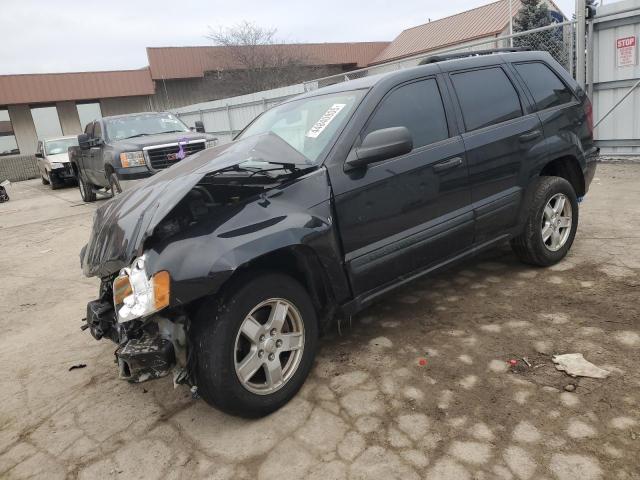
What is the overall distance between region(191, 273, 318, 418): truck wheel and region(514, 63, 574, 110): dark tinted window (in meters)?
2.74

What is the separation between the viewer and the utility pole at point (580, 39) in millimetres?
8461

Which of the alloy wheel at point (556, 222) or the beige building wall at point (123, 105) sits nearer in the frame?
the alloy wheel at point (556, 222)

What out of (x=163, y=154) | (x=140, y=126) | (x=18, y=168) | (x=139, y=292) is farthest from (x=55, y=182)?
(x=139, y=292)

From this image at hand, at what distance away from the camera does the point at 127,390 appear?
3203mm

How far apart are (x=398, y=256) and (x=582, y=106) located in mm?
2528

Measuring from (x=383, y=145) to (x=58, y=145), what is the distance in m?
17.1

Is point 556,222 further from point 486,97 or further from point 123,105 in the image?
point 123,105

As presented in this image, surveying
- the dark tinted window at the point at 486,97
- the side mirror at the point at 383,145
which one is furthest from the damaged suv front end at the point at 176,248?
the dark tinted window at the point at 486,97

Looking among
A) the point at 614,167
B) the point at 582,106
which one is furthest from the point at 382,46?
the point at 582,106

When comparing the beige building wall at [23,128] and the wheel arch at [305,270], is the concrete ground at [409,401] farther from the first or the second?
the beige building wall at [23,128]

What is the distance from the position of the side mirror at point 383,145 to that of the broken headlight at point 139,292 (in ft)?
4.39

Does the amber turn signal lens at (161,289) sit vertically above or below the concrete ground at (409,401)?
above

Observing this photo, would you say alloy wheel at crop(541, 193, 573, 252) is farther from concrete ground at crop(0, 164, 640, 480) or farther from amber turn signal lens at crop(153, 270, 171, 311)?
amber turn signal lens at crop(153, 270, 171, 311)

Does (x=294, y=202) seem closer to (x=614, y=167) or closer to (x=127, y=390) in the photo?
(x=127, y=390)
